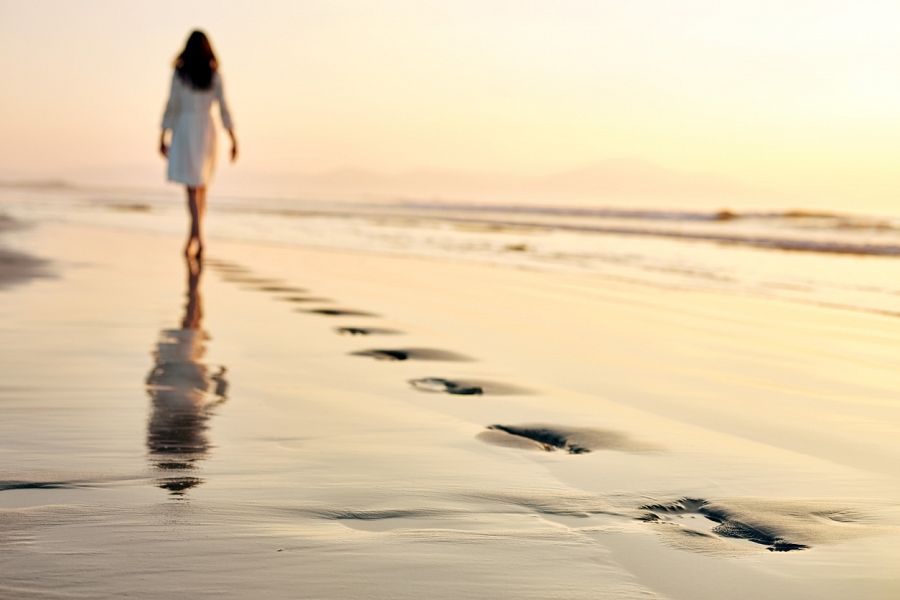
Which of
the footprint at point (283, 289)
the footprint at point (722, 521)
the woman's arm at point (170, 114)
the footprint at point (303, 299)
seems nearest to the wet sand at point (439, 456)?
the footprint at point (722, 521)

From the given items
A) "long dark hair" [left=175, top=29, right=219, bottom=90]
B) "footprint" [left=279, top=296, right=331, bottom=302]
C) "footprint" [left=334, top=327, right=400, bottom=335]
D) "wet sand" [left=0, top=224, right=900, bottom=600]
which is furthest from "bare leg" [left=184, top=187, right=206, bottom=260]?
"footprint" [left=334, top=327, right=400, bottom=335]

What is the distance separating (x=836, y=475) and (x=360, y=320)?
3168 mm

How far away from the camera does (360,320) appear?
5363mm

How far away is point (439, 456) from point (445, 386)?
1.04m

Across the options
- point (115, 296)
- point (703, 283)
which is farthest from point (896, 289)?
point (115, 296)

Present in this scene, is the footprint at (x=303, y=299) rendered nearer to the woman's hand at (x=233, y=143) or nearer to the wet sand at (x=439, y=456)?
the wet sand at (x=439, y=456)

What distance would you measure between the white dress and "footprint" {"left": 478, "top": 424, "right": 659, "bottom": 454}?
23.1 ft

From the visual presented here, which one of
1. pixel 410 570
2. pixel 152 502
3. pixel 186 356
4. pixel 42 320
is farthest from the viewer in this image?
pixel 42 320

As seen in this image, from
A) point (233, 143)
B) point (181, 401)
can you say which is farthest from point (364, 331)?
point (233, 143)

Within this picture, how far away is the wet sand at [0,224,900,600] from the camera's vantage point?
174cm

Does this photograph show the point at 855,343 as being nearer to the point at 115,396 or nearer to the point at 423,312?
the point at 423,312

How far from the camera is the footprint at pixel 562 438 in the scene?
2.74 meters

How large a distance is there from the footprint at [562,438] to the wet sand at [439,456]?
0.01 m

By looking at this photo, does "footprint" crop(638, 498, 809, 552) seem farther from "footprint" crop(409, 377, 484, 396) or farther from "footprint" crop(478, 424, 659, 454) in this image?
"footprint" crop(409, 377, 484, 396)
